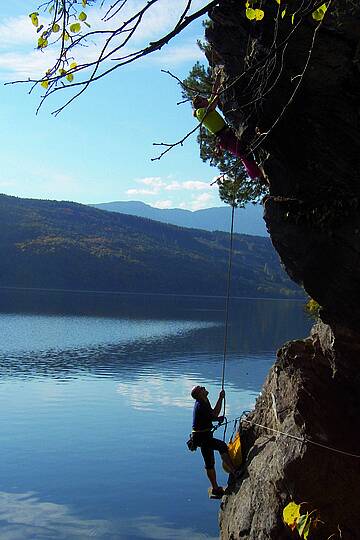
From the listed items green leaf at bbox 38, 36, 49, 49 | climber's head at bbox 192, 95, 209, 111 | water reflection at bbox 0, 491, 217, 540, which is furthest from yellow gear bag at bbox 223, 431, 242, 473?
green leaf at bbox 38, 36, 49, 49

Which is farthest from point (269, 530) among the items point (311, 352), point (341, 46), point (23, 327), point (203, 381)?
point (23, 327)

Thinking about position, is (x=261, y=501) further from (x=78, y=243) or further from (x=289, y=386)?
(x=78, y=243)

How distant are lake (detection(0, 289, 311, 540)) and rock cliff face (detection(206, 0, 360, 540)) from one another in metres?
9.57

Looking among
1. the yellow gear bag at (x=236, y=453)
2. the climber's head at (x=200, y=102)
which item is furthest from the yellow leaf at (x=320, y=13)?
the yellow gear bag at (x=236, y=453)

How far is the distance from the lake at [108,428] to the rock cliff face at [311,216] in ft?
31.4

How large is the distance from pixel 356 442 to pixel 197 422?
3281mm

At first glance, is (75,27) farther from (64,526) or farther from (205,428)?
(64,526)

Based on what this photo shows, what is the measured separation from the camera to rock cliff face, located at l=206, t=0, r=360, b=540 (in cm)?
817

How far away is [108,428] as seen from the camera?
3136cm

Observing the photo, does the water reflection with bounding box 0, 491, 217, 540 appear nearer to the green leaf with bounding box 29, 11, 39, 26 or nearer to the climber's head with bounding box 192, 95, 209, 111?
the climber's head with bounding box 192, 95, 209, 111

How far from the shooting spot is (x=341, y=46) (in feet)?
27.1

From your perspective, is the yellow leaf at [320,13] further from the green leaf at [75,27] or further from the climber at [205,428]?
the climber at [205,428]

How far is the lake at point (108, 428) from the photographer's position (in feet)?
67.4

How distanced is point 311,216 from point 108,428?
81.4ft
